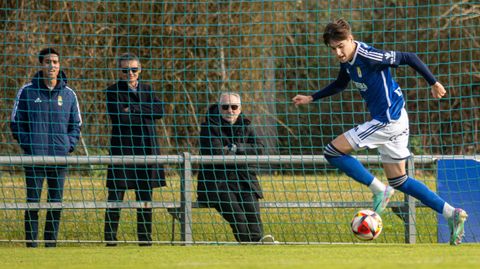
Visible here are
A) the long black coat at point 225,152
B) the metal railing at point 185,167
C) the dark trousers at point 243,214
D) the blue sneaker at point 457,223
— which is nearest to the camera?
the blue sneaker at point 457,223

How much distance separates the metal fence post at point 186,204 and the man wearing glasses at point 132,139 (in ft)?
1.18

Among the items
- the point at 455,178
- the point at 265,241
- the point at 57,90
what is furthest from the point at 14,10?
the point at 455,178

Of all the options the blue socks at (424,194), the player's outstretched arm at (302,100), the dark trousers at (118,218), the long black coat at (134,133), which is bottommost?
the dark trousers at (118,218)

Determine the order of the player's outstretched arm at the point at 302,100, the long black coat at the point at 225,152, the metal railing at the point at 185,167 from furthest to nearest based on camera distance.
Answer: the long black coat at the point at 225,152, the metal railing at the point at 185,167, the player's outstretched arm at the point at 302,100

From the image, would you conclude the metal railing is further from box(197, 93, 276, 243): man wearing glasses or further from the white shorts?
the white shorts

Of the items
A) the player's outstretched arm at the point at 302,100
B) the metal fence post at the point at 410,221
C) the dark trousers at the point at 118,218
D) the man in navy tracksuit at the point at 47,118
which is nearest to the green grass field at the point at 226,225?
the dark trousers at the point at 118,218

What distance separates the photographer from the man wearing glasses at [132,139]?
1102 cm

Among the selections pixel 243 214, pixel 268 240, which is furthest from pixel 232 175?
pixel 268 240

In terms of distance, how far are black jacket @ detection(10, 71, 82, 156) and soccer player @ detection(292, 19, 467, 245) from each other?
10.3 ft

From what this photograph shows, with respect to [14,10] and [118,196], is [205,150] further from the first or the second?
[14,10]

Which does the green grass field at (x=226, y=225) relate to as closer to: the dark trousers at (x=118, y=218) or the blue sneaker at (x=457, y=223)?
the dark trousers at (x=118, y=218)

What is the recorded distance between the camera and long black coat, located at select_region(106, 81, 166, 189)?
11039mm

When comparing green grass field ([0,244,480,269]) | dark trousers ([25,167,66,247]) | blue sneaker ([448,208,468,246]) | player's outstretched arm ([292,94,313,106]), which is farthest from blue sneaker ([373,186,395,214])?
dark trousers ([25,167,66,247])

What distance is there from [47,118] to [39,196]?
841 mm
